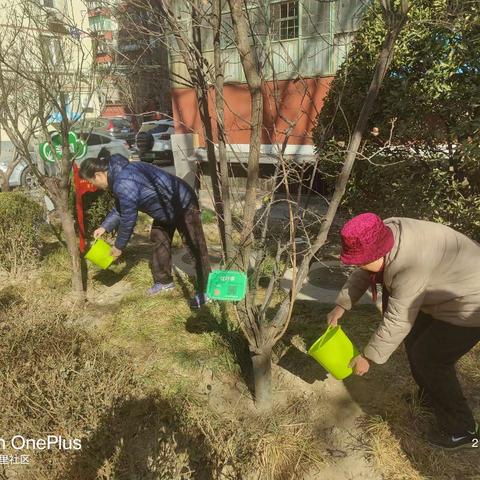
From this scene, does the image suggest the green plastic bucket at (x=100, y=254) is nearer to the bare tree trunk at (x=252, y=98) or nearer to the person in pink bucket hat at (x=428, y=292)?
the bare tree trunk at (x=252, y=98)

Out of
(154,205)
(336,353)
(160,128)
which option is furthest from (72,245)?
(160,128)

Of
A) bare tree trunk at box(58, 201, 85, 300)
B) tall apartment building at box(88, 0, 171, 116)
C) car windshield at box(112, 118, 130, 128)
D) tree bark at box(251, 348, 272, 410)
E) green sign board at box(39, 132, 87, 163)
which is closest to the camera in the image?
tree bark at box(251, 348, 272, 410)

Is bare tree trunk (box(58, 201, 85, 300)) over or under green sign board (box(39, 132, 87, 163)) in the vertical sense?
under

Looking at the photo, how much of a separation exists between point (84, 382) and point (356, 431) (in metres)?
1.60

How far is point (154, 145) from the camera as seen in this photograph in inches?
608

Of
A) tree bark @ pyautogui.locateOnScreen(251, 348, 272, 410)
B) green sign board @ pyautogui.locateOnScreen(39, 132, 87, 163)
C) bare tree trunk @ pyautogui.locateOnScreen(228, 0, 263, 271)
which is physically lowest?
tree bark @ pyautogui.locateOnScreen(251, 348, 272, 410)

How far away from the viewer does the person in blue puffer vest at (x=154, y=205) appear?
11.7 ft

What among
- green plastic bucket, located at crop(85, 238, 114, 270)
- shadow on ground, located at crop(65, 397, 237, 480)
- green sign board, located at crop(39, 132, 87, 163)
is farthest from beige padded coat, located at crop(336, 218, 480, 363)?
green sign board, located at crop(39, 132, 87, 163)

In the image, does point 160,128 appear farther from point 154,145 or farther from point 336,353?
point 336,353

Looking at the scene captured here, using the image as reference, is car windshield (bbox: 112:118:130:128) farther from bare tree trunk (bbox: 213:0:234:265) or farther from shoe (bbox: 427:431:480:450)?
shoe (bbox: 427:431:480:450)

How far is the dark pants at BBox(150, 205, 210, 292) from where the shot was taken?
3.83 meters

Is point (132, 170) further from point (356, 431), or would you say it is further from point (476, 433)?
point (476, 433)

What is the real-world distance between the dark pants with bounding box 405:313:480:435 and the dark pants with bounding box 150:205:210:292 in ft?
6.76

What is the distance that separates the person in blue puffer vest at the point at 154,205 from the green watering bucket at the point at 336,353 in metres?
1.75
